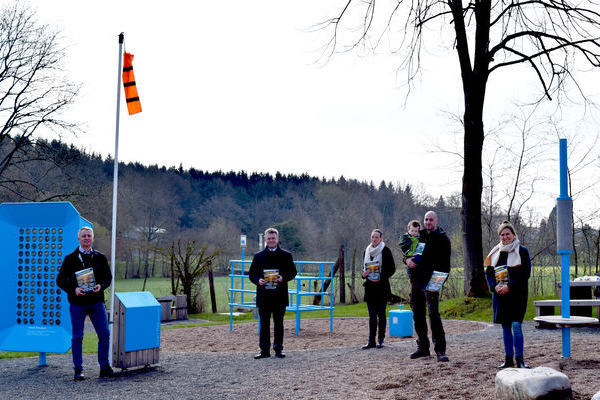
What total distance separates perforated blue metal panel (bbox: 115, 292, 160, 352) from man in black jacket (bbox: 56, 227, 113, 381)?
1.13ft

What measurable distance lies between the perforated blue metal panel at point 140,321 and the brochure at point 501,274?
4319 millimetres

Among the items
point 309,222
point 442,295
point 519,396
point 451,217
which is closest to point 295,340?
point 519,396

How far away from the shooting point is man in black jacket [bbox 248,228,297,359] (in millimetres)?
9500

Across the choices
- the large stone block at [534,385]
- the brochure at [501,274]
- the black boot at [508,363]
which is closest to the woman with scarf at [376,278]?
the brochure at [501,274]

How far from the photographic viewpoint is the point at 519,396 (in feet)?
18.0

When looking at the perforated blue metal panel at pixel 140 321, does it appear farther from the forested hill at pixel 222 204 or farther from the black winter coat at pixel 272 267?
the forested hill at pixel 222 204

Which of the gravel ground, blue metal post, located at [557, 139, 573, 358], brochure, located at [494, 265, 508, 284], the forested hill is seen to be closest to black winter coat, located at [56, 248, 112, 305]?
the gravel ground

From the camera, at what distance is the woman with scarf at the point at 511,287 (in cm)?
728

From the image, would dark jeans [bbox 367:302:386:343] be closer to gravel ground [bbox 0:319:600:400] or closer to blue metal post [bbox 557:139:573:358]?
gravel ground [bbox 0:319:600:400]

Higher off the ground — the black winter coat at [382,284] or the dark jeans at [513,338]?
the black winter coat at [382,284]

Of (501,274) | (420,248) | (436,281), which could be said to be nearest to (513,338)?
(501,274)

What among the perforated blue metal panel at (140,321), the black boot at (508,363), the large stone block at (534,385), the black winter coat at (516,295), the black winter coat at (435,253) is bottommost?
the black boot at (508,363)

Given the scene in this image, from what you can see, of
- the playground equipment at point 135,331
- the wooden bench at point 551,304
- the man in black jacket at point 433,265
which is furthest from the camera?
the wooden bench at point 551,304

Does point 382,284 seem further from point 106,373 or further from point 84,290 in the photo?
point 84,290
